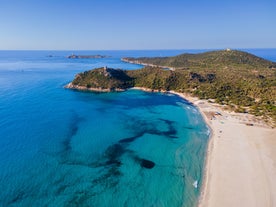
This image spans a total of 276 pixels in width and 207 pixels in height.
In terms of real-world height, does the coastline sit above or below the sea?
below

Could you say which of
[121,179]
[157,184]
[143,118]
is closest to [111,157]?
[121,179]

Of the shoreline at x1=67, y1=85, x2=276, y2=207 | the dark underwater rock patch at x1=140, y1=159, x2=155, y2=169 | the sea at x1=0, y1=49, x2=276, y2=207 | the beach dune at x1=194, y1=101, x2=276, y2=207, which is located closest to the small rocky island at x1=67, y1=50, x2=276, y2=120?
the shoreline at x1=67, y1=85, x2=276, y2=207

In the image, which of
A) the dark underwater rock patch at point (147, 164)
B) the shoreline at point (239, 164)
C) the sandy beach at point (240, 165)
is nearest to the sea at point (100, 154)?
the dark underwater rock patch at point (147, 164)

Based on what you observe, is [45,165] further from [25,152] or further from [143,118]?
[143,118]

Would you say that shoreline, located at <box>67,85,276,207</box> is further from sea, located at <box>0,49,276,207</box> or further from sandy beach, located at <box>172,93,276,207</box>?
sea, located at <box>0,49,276,207</box>

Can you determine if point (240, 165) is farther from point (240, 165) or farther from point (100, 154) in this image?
point (100, 154)

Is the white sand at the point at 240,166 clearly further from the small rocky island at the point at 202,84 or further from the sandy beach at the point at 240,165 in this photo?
the small rocky island at the point at 202,84

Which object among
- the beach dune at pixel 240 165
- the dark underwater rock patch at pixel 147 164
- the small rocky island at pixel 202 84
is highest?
the small rocky island at pixel 202 84
